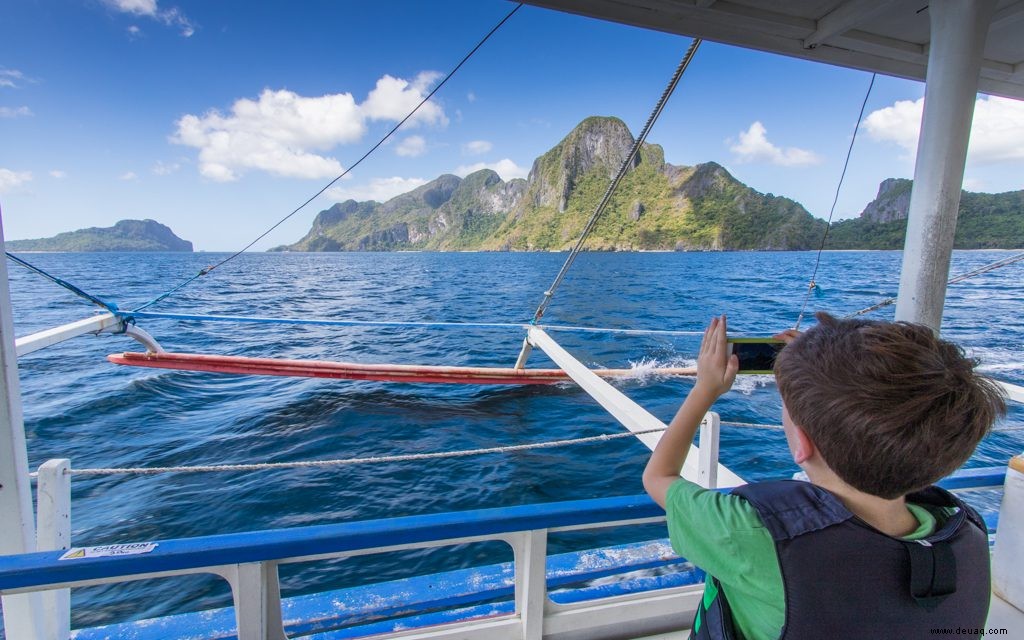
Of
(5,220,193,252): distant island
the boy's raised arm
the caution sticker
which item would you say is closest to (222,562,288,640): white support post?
the caution sticker

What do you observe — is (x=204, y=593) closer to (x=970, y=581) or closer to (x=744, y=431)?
(x=970, y=581)

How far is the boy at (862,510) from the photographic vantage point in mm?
726

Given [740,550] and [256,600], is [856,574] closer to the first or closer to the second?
[740,550]

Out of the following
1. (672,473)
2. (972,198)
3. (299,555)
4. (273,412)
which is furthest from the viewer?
(972,198)

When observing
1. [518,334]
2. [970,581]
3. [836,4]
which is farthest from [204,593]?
[518,334]

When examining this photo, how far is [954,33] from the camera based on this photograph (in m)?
1.95

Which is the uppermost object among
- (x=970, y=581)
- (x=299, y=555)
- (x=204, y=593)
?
(x=970, y=581)

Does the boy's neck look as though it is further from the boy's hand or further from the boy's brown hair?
the boy's hand

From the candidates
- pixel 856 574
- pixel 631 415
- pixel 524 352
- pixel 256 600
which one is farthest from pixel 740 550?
pixel 524 352

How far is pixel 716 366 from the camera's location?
101 centimetres

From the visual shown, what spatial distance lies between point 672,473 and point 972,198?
38463 millimetres

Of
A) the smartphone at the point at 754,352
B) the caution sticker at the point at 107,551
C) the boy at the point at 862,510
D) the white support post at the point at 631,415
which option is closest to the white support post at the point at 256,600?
the caution sticker at the point at 107,551

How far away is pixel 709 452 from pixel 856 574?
1.69 meters

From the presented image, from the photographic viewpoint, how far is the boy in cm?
73
